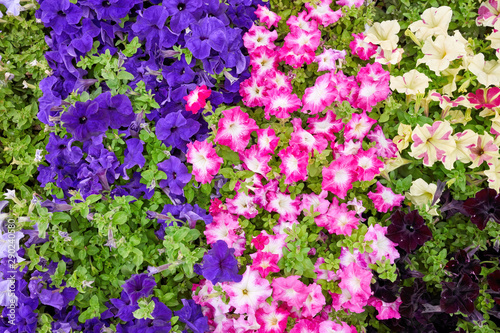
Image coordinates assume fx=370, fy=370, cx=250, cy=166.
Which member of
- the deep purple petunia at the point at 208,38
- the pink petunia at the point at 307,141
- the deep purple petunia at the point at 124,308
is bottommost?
the deep purple petunia at the point at 124,308

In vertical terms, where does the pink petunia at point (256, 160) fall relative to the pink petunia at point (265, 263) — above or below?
above

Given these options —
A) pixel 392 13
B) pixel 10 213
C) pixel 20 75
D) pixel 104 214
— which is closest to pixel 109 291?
pixel 104 214

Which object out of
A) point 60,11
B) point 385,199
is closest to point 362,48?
point 385,199

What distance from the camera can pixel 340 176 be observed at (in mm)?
1789

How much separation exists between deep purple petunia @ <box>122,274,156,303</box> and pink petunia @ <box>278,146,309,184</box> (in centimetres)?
81

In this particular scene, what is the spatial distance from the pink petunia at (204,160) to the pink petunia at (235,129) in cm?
7

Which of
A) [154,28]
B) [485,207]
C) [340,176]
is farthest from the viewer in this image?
[154,28]

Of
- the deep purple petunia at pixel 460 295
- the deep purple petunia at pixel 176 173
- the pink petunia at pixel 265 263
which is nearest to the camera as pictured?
the deep purple petunia at pixel 460 295

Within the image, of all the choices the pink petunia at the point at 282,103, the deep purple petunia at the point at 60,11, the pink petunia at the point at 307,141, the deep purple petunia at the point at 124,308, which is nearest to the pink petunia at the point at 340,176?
the pink petunia at the point at 307,141

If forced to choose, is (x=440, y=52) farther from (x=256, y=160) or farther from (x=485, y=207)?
(x=256, y=160)

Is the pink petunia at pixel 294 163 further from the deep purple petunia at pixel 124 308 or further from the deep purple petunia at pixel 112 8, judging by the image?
the deep purple petunia at pixel 112 8

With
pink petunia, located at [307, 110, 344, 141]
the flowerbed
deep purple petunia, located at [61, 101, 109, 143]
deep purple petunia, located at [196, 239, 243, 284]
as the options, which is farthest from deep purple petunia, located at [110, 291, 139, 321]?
pink petunia, located at [307, 110, 344, 141]

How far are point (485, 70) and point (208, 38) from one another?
1.39 m

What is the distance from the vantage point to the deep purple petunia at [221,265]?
1702 mm
